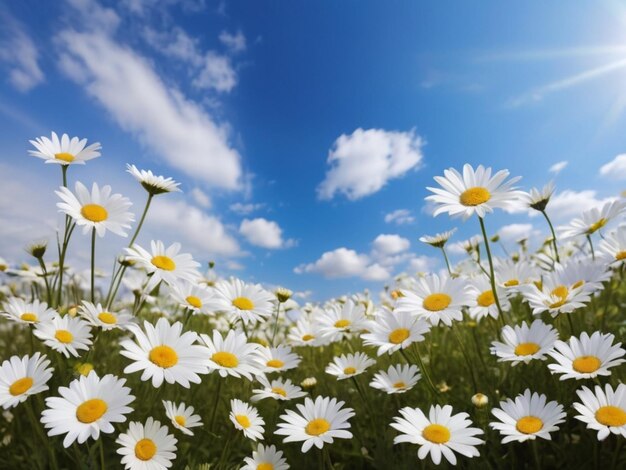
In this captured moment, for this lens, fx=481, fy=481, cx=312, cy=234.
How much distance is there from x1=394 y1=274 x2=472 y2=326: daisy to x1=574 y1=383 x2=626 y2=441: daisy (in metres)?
0.59

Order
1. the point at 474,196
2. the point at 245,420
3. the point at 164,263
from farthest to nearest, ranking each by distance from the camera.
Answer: the point at 164,263, the point at 474,196, the point at 245,420

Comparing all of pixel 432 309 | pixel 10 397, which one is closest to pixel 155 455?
pixel 10 397

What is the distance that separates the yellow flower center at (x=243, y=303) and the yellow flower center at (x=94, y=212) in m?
0.83

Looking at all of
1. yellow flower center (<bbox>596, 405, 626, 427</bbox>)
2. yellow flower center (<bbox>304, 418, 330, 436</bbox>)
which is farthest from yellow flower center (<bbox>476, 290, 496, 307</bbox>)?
yellow flower center (<bbox>304, 418, 330, 436</bbox>)

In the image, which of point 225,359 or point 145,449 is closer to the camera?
point 145,449

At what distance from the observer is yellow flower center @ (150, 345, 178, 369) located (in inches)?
74.6

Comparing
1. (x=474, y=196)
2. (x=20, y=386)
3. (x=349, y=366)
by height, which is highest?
(x=474, y=196)

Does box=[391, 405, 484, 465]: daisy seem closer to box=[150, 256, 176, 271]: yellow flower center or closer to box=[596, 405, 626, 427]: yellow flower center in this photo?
box=[596, 405, 626, 427]: yellow flower center

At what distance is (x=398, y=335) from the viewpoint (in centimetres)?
237

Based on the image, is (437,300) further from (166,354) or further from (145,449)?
(145,449)

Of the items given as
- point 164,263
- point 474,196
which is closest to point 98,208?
point 164,263

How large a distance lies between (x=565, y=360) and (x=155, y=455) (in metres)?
1.69

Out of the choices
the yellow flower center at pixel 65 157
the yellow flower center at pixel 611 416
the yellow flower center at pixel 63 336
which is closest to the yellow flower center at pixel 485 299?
the yellow flower center at pixel 611 416

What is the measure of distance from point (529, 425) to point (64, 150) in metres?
2.52
